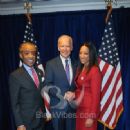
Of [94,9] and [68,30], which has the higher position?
[94,9]

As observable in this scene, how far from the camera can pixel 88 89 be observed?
296 cm

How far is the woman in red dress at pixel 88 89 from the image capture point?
9.39ft

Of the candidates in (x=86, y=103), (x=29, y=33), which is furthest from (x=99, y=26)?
(x=86, y=103)

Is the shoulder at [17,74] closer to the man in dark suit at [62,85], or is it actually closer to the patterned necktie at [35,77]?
the patterned necktie at [35,77]

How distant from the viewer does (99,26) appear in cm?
381

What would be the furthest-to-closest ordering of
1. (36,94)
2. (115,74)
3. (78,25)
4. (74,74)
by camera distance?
Result: 1. (78,25)
2. (115,74)
3. (74,74)
4. (36,94)

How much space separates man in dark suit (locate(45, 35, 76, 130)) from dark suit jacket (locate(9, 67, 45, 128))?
0.16m

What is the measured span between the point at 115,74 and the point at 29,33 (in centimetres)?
133

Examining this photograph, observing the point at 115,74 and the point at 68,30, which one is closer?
the point at 115,74

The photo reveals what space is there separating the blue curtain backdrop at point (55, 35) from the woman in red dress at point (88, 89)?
0.89m

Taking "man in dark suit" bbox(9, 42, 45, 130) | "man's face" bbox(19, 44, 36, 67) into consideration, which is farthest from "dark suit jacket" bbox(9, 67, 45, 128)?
"man's face" bbox(19, 44, 36, 67)

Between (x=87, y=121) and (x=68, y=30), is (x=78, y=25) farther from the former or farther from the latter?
(x=87, y=121)

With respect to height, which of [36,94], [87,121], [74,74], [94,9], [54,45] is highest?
[94,9]

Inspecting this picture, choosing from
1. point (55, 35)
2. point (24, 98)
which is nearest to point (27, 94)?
point (24, 98)
